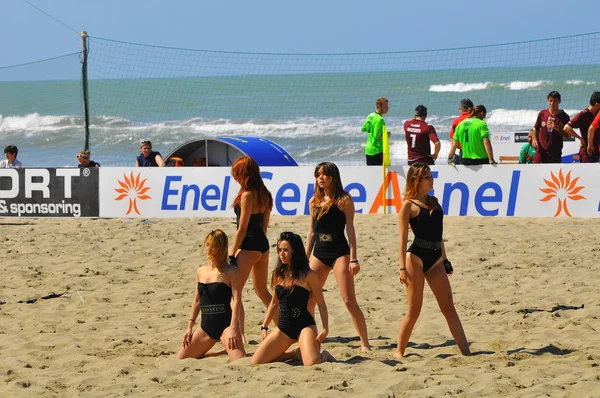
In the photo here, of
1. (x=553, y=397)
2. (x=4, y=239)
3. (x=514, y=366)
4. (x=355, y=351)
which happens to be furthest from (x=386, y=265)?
(x=4, y=239)

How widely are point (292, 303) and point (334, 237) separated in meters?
0.71

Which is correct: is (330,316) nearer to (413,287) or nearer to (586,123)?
(413,287)

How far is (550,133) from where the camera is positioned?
1191 cm

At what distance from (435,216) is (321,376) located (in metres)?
1.33

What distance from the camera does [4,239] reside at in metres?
11.5

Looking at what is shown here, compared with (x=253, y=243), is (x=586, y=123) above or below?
above

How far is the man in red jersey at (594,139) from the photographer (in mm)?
11398

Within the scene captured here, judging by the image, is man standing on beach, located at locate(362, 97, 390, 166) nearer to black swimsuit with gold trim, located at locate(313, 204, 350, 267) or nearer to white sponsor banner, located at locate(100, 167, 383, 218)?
white sponsor banner, located at locate(100, 167, 383, 218)

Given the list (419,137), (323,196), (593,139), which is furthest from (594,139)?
(323,196)

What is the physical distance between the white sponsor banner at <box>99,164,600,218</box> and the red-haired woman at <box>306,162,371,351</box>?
6.02 meters

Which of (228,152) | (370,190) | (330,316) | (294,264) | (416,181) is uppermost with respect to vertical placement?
(228,152)

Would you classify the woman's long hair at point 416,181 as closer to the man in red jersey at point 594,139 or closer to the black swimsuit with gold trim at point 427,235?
the black swimsuit with gold trim at point 427,235

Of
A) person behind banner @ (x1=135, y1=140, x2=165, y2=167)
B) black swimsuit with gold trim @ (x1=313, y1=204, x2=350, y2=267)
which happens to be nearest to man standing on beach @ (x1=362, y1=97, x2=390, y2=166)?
person behind banner @ (x1=135, y1=140, x2=165, y2=167)

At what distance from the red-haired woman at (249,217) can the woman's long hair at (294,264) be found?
54 centimetres
